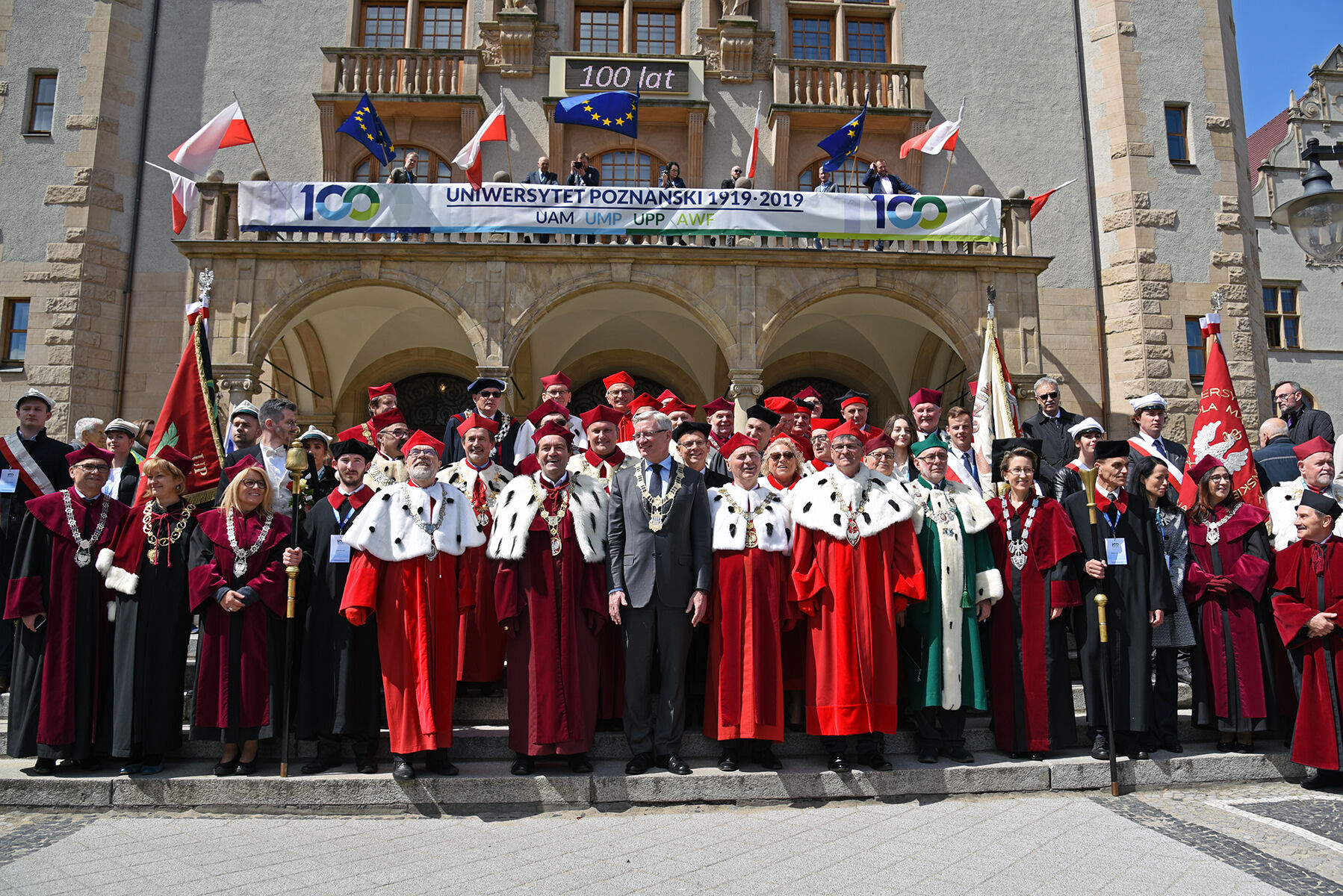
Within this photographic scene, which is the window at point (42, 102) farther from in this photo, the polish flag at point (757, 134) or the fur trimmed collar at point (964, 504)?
the fur trimmed collar at point (964, 504)

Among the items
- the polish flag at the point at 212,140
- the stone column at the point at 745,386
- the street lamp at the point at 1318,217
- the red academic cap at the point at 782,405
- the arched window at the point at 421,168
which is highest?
the arched window at the point at 421,168

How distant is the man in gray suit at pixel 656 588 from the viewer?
537 centimetres

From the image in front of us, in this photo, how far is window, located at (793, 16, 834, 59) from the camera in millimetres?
16469

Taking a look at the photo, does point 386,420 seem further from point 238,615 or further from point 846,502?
point 846,502

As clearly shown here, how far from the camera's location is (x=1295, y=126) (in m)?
24.9

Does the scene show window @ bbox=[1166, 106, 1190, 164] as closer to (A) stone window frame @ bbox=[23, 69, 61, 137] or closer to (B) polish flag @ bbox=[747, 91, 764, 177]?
(B) polish flag @ bbox=[747, 91, 764, 177]

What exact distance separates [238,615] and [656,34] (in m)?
13.9

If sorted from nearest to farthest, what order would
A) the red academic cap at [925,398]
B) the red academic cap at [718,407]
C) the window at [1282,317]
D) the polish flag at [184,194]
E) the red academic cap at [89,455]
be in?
the red academic cap at [89,455] → the red academic cap at [925,398] → the red academic cap at [718,407] → the polish flag at [184,194] → the window at [1282,317]

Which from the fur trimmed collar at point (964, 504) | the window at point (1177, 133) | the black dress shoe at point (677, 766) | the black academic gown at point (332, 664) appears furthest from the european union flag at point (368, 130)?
the window at point (1177, 133)

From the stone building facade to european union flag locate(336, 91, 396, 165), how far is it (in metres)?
1.51

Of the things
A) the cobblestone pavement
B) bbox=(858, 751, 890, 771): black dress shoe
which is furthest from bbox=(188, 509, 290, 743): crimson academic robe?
bbox=(858, 751, 890, 771): black dress shoe

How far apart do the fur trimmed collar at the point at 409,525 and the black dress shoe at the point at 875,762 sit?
2.68 metres

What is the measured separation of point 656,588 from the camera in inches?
212

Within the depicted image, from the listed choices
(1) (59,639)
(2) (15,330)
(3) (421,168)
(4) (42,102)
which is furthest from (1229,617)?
(4) (42,102)
